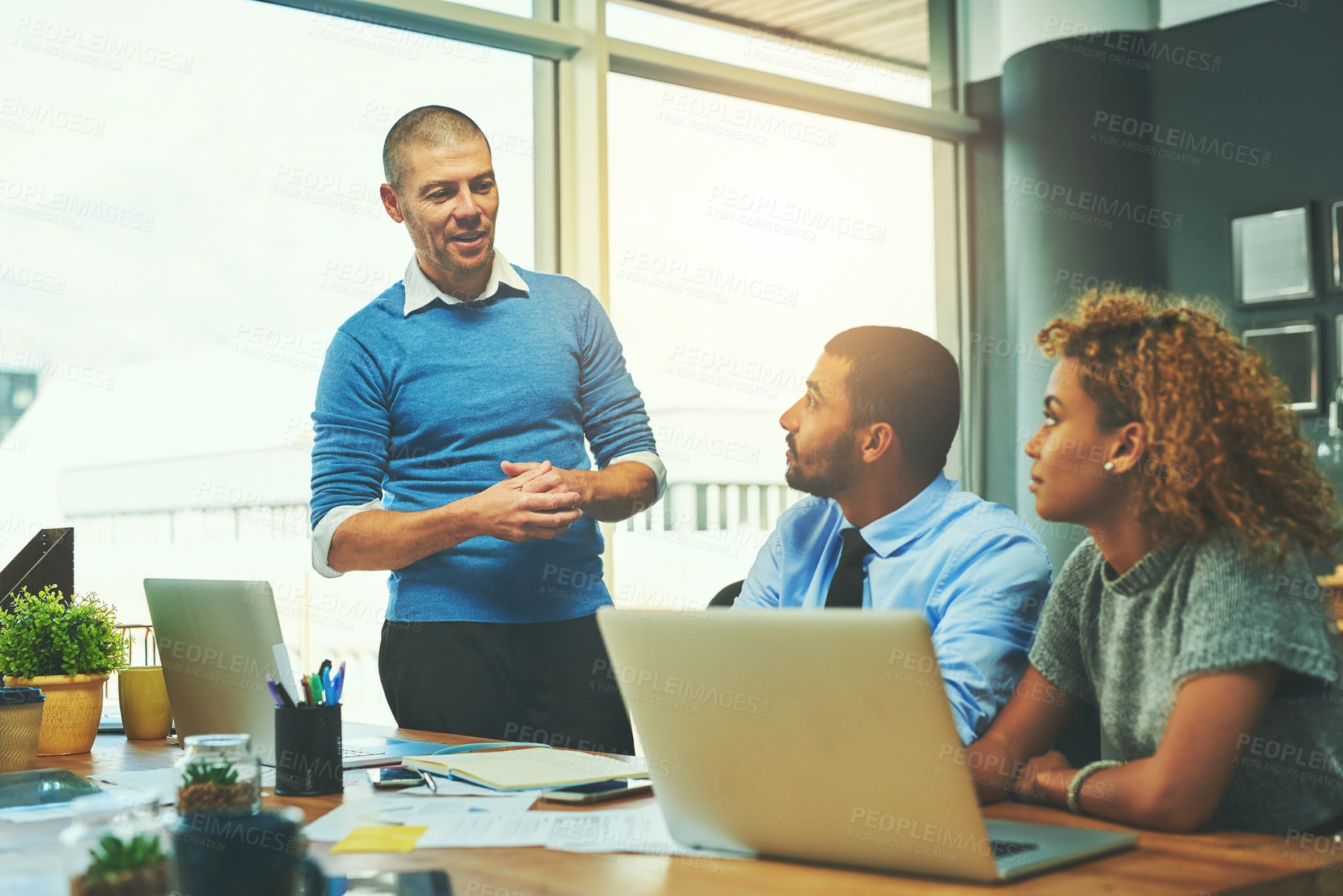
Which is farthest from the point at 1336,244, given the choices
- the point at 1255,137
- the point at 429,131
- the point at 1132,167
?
the point at 429,131

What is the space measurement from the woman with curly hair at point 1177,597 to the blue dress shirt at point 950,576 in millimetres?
67

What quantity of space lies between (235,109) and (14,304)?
2.40ft

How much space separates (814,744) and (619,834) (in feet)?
0.89

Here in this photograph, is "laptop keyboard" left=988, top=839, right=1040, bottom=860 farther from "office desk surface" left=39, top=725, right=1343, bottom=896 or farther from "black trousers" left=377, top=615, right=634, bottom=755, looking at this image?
"black trousers" left=377, top=615, right=634, bottom=755

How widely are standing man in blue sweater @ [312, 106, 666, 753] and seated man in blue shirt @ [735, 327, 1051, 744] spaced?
0.41m

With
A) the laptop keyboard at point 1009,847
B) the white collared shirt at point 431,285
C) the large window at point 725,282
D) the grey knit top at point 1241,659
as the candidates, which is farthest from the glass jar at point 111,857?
the large window at point 725,282

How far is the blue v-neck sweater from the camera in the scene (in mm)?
2256

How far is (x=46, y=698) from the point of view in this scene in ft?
5.87

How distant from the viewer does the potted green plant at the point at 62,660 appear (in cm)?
179

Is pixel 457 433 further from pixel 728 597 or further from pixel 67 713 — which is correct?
pixel 67 713

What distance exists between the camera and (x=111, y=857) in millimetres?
834

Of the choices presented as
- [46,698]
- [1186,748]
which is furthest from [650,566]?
[1186,748]

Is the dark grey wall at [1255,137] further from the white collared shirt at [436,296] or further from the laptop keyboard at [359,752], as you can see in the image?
the laptop keyboard at [359,752]

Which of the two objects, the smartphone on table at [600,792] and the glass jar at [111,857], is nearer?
the glass jar at [111,857]
